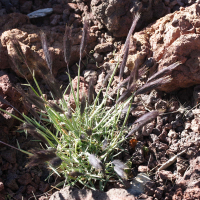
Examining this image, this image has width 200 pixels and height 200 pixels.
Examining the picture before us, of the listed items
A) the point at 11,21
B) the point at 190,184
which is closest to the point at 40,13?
the point at 11,21

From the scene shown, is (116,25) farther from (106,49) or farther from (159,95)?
(159,95)

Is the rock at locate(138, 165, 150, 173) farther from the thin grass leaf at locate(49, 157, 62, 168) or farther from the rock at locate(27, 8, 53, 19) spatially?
the rock at locate(27, 8, 53, 19)

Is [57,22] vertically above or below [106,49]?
above

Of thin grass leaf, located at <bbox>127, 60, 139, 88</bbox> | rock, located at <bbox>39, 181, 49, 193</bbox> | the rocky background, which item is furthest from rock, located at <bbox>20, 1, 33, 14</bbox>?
rock, located at <bbox>39, 181, 49, 193</bbox>

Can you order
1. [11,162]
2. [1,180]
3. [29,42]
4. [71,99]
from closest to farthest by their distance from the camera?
1. [1,180]
2. [11,162]
3. [71,99]
4. [29,42]

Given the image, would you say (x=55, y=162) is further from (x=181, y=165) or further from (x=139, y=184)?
(x=181, y=165)

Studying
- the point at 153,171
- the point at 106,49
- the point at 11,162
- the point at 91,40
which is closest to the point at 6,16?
the point at 91,40
